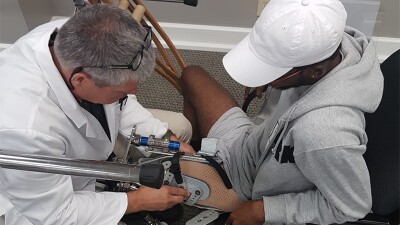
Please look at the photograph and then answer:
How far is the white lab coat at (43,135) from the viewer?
34.0 inches

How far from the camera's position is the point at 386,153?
96 centimetres

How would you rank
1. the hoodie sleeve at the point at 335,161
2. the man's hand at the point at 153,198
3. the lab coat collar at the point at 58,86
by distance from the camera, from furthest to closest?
the man's hand at the point at 153,198 → the lab coat collar at the point at 58,86 → the hoodie sleeve at the point at 335,161

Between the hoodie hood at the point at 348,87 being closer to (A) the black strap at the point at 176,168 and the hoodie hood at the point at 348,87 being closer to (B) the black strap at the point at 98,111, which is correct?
(A) the black strap at the point at 176,168

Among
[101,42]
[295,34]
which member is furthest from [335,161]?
[101,42]

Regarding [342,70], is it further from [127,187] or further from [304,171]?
[127,187]

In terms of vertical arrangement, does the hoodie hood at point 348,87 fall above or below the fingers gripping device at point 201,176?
above

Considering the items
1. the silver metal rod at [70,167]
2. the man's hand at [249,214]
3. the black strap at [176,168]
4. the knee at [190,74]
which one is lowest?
the man's hand at [249,214]

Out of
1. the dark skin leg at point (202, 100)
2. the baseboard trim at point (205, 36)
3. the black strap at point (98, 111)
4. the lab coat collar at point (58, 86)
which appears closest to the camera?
the lab coat collar at point (58, 86)

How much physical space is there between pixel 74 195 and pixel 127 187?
0.20 metres

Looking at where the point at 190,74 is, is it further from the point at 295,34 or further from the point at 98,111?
the point at 295,34

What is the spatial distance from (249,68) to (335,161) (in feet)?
0.95

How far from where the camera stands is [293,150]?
2.95 ft

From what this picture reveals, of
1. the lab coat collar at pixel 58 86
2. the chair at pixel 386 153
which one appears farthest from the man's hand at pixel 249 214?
the lab coat collar at pixel 58 86

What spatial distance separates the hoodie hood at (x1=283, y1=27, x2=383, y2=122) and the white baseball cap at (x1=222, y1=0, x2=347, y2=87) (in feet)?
0.18
